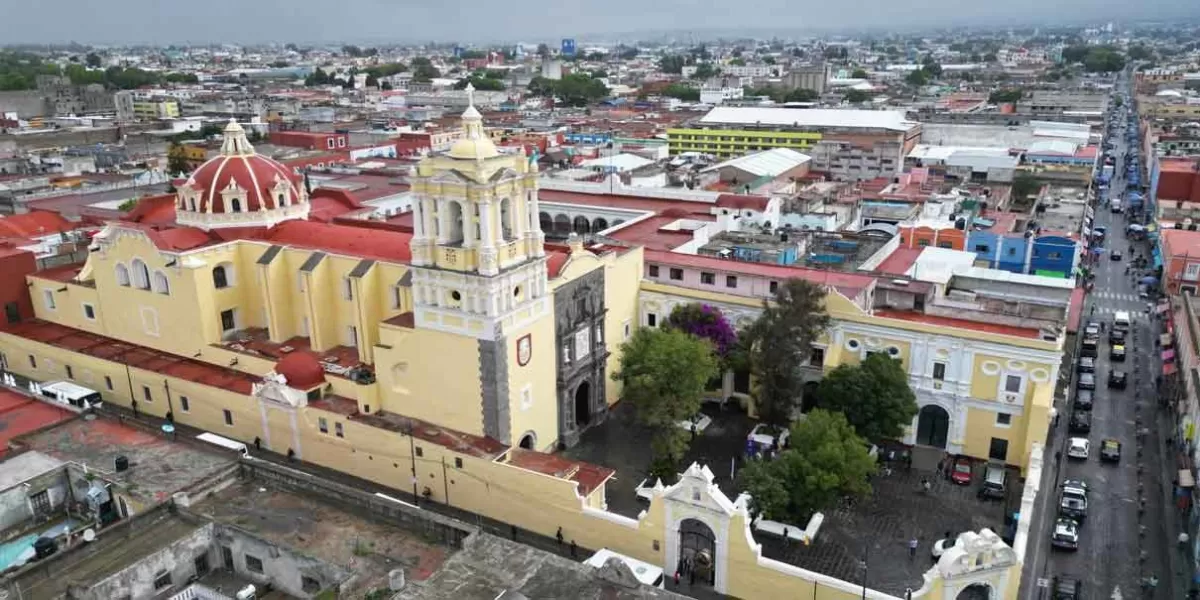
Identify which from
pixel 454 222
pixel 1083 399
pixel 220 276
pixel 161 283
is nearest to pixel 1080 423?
pixel 1083 399

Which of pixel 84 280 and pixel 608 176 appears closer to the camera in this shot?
pixel 84 280

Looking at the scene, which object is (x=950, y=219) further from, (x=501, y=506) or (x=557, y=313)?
(x=501, y=506)

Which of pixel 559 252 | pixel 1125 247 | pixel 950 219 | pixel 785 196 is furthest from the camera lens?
pixel 1125 247

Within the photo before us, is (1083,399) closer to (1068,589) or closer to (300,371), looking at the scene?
(1068,589)

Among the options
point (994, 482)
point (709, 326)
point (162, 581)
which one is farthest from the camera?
point (709, 326)

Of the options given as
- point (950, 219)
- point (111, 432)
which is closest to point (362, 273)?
point (111, 432)

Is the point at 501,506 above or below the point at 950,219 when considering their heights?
below

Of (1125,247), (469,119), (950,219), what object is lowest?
(1125,247)

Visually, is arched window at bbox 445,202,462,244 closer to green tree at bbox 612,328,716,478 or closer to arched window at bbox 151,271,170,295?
green tree at bbox 612,328,716,478
